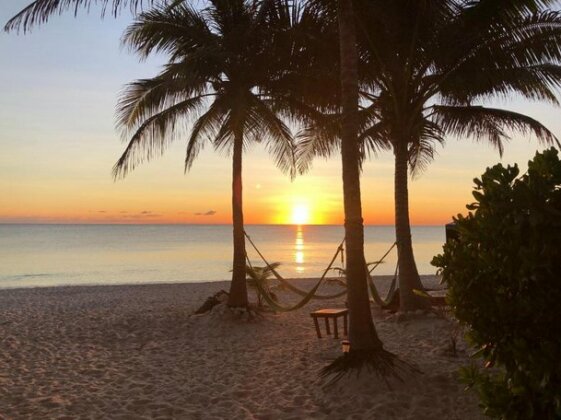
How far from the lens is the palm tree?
7746 mm

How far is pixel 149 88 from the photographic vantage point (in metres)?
9.84

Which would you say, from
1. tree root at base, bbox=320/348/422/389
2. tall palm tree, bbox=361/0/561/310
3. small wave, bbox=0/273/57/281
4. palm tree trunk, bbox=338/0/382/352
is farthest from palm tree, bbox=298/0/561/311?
small wave, bbox=0/273/57/281

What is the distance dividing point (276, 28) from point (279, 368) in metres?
4.34

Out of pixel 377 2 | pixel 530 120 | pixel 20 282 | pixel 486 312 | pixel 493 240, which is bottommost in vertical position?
pixel 20 282

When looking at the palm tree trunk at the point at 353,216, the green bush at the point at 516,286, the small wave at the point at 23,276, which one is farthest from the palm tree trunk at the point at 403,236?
the small wave at the point at 23,276

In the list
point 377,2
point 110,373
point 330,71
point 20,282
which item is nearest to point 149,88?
point 330,71

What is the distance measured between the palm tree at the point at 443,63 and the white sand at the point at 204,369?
2.28 meters

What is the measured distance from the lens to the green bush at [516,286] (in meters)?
2.49

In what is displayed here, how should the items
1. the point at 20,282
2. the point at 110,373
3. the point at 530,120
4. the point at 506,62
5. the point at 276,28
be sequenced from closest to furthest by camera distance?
the point at 110,373
the point at 276,28
the point at 506,62
the point at 530,120
the point at 20,282

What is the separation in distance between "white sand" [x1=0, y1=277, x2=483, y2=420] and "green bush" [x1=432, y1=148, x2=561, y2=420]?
201cm

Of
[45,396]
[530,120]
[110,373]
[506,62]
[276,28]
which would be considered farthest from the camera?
[530,120]

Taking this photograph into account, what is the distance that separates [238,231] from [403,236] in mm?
3079

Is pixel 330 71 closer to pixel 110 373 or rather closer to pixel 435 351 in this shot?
pixel 435 351

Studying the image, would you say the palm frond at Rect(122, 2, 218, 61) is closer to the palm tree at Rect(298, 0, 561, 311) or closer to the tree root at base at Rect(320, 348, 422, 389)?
the palm tree at Rect(298, 0, 561, 311)
